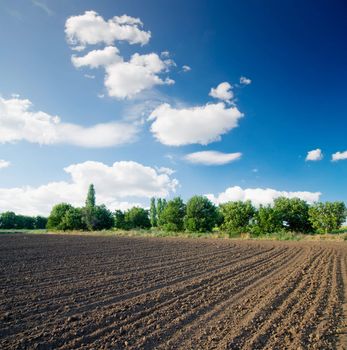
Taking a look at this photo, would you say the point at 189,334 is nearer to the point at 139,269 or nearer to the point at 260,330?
the point at 260,330

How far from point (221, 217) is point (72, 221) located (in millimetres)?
39197

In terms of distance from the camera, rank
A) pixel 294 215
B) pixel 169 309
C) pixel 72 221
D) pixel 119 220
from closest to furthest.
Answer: pixel 169 309 → pixel 294 215 → pixel 72 221 → pixel 119 220

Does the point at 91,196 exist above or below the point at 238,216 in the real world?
above

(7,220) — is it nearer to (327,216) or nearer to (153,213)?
(153,213)

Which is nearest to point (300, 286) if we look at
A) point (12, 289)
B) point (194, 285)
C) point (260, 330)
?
point (194, 285)

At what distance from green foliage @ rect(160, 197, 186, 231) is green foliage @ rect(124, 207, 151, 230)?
20.5 metres

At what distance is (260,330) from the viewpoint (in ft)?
20.3

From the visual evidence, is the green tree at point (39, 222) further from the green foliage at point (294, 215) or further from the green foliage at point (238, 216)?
the green foliage at point (294, 215)

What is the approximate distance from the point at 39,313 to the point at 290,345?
219 inches

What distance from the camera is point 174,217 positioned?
67500 mm

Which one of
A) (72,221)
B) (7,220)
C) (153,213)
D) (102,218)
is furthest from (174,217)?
(7,220)

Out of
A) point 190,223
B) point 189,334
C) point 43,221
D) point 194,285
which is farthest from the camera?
point 43,221

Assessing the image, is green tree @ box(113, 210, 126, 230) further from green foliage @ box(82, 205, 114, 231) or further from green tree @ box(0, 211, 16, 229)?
green tree @ box(0, 211, 16, 229)

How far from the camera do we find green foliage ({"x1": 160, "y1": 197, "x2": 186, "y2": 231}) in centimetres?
6650
